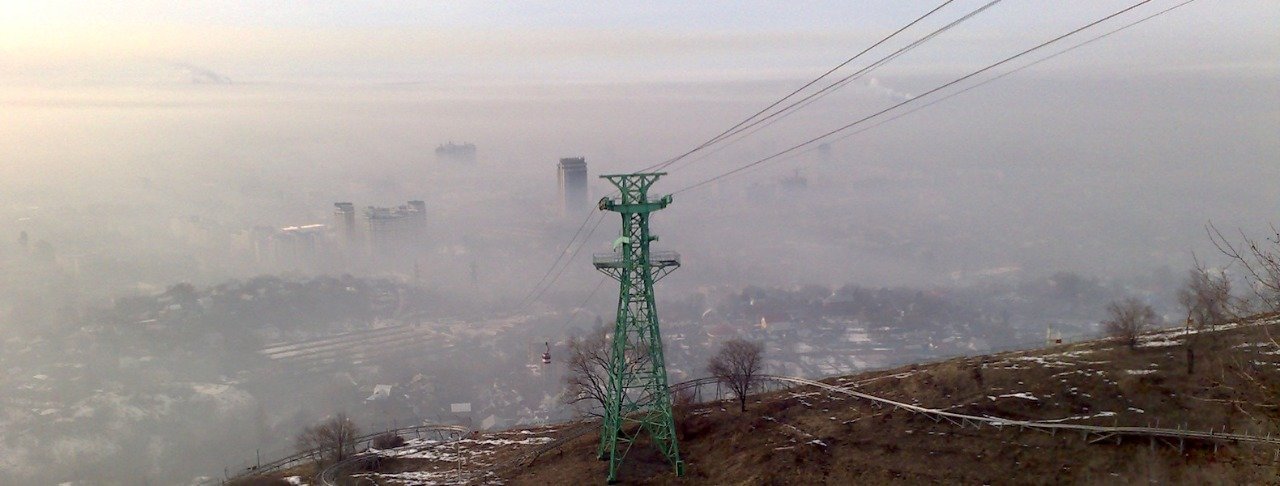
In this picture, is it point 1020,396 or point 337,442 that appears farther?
point 337,442

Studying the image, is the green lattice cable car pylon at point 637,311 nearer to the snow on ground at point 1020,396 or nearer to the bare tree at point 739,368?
the bare tree at point 739,368

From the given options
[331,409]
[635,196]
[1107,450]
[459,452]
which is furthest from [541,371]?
[1107,450]

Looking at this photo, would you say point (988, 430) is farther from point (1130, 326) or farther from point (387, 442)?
point (387, 442)

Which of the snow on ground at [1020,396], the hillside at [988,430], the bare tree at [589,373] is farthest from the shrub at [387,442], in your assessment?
the snow on ground at [1020,396]

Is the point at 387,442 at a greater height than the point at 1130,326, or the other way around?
the point at 1130,326

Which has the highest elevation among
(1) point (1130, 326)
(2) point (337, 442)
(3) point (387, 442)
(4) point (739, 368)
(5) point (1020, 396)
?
(1) point (1130, 326)

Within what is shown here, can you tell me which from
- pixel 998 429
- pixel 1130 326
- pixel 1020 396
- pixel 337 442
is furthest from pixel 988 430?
pixel 337 442
